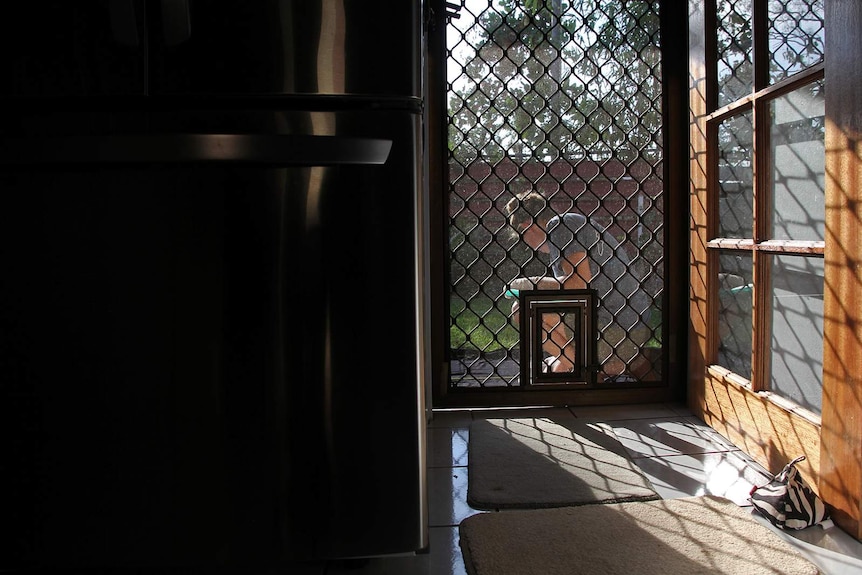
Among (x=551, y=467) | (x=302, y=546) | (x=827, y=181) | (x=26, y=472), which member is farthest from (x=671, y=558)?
(x=26, y=472)

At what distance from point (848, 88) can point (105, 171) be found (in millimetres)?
1329

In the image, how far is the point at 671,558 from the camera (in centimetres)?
121

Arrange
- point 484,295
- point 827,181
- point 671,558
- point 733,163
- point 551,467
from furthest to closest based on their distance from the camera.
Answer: point 484,295 → point 733,163 → point 551,467 → point 827,181 → point 671,558

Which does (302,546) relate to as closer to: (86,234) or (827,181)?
(86,234)

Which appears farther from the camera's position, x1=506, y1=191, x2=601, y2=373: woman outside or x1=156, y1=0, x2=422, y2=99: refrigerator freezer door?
x1=506, y1=191, x2=601, y2=373: woman outside

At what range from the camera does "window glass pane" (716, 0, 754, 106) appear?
1.78m

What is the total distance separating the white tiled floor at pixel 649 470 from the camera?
1236 millimetres

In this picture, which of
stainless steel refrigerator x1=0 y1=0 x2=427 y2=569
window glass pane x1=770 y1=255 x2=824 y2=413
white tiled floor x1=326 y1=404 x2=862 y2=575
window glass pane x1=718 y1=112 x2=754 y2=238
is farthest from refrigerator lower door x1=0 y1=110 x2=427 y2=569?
window glass pane x1=718 y1=112 x2=754 y2=238

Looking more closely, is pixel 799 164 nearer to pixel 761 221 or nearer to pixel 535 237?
pixel 761 221

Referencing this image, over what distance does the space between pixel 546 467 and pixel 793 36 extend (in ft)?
3.84

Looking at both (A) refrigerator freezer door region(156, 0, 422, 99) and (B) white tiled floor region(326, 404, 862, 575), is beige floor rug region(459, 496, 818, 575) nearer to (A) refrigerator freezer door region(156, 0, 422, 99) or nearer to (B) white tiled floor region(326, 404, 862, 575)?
(B) white tiled floor region(326, 404, 862, 575)

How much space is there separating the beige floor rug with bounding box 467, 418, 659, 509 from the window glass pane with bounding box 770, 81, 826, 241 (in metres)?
0.69

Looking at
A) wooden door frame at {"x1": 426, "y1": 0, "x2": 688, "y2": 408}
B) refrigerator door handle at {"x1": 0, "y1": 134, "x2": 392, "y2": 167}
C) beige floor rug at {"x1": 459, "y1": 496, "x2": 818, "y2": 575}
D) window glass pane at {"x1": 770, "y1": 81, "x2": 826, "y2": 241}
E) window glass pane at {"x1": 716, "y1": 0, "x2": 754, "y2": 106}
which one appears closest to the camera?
refrigerator door handle at {"x1": 0, "y1": 134, "x2": 392, "y2": 167}

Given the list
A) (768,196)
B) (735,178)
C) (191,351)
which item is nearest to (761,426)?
(768,196)
